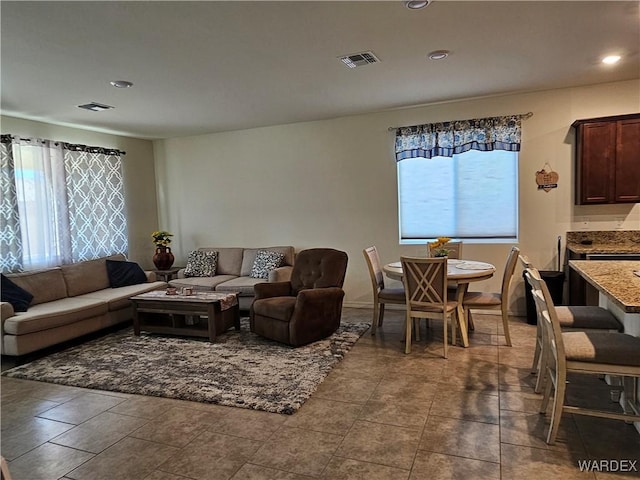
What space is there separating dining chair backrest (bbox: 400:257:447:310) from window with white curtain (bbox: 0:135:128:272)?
4297 millimetres

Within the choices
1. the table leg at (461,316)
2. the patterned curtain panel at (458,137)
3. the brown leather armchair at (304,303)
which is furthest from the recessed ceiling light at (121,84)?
the table leg at (461,316)

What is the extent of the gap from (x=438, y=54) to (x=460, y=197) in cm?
224

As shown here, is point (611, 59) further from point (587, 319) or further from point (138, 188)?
point (138, 188)

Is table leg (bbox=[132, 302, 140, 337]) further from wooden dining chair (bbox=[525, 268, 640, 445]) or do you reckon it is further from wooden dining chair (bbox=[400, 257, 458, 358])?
wooden dining chair (bbox=[525, 268, 640, 445])

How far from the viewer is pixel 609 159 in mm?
4281

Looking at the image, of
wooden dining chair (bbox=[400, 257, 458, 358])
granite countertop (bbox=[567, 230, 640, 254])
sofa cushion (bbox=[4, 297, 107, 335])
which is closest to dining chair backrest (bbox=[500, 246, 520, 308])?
wooden dining chair (bbox=[400, 257, 458, 358])

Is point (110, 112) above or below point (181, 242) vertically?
above

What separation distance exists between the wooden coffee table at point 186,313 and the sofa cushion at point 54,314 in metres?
0.42

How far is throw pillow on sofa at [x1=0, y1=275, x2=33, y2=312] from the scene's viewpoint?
13.7ft

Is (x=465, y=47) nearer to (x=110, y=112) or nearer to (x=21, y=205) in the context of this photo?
(x=110, y=112)

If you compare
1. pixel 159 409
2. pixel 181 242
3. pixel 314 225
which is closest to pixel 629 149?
pixel 314 225

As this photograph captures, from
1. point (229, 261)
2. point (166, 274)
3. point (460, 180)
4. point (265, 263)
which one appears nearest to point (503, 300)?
point (460, 180)

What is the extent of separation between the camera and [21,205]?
15.7 feet

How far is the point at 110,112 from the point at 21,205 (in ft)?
4.86
